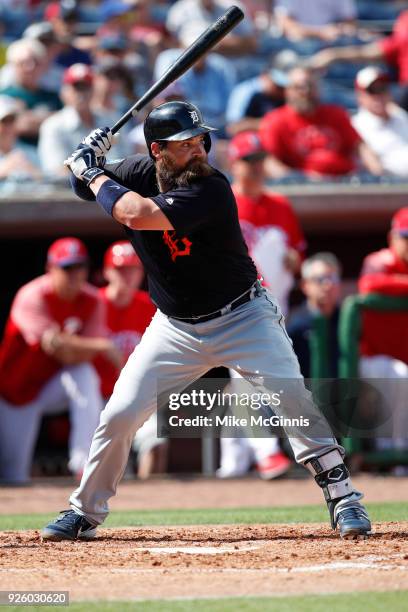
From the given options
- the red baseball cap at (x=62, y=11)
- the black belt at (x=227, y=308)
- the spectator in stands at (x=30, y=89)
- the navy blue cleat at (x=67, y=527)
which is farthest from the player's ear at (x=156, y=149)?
the red baseball cap at (x=62, y=11)

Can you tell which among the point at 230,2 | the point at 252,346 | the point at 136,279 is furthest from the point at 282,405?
the point at 230,2

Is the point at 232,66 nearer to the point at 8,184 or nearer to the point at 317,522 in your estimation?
the point at 8,184

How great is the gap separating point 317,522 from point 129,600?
6.89 feet

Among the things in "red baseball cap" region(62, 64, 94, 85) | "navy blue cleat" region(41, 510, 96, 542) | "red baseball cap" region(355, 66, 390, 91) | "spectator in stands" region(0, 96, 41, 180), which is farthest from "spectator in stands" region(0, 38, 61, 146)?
"navy blue cleat" region(41, 510, 96, 542)

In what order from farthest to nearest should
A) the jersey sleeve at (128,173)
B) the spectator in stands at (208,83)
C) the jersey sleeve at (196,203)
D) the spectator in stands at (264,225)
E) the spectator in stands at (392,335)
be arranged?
the spectator in stands at (208,83)
the spectator in stands at (392,335)
the spectator in stands at (264,225)
the jersey sleeve at (128,173)
the jersey sleeve at (196,203)

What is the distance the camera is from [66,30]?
34.8 ft

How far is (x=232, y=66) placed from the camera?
10.7 metres

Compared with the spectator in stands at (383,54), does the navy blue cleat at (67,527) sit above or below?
below

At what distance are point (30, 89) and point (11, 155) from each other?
1026mm

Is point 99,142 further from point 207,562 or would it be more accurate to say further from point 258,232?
point 258,232

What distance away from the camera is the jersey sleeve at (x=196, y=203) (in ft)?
14.4

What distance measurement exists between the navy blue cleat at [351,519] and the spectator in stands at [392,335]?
3.60m

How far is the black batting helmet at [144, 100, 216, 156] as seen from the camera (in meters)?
4.51

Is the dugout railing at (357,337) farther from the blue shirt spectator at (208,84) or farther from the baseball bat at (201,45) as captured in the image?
the baseball bat at (201,45)
